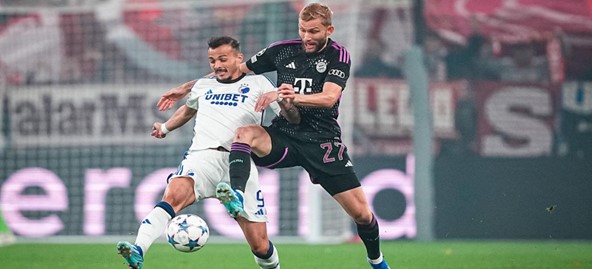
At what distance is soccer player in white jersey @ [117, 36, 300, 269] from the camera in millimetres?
7031

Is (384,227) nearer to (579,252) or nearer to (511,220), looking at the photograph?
(511,220)

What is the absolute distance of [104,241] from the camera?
13.6m

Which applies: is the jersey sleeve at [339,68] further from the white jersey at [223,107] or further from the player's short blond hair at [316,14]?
the white jersey at [223,107]

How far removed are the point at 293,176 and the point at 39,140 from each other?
3.43m

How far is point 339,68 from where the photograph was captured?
23.2 feet

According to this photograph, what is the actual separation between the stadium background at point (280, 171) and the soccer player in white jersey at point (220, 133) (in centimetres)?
554

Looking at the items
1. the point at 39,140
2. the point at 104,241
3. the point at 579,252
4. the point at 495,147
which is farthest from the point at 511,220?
the point at 39,140

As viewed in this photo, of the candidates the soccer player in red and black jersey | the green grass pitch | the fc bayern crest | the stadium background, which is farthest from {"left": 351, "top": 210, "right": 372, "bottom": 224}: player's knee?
the stadium background

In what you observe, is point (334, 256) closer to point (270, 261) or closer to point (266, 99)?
point (270, 261)

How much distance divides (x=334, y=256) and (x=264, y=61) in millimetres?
3626

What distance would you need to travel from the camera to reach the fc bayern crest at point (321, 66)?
7121 mm

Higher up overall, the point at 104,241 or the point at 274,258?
the point at 274,258

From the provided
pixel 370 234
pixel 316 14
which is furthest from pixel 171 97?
pixel 370 234

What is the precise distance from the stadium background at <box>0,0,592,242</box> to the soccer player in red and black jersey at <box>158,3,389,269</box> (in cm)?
565
